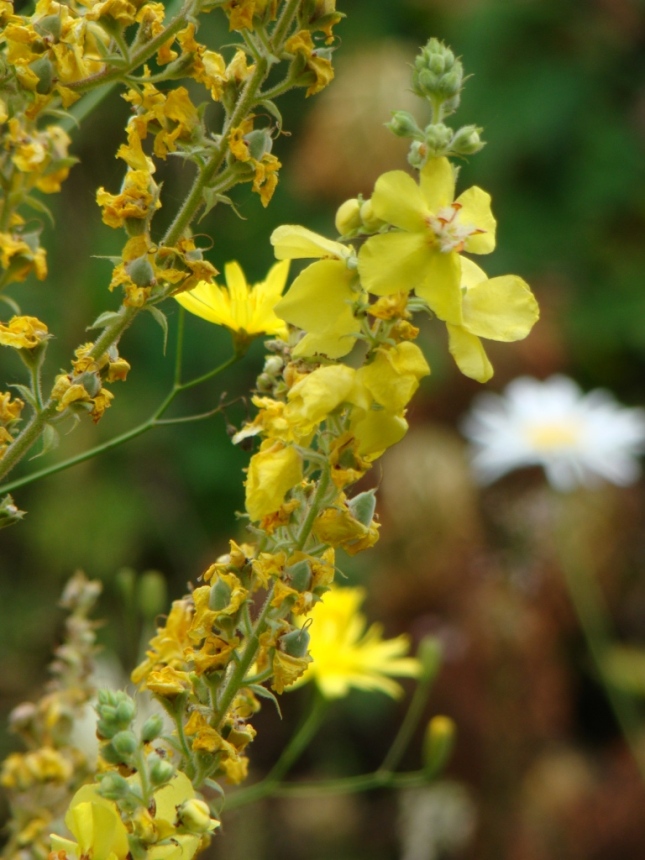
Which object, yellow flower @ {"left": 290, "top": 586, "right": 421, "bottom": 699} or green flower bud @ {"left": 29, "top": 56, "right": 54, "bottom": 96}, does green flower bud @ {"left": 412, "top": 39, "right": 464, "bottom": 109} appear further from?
yellow flower @ {"left": 290, "top": 586, "right": 421, "bottom": 699}

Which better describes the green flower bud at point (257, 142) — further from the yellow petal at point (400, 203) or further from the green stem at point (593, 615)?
the green stem at point (593, 615)

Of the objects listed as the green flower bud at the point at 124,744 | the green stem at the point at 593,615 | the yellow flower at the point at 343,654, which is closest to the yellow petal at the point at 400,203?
the green flower bud at the point at 124,744

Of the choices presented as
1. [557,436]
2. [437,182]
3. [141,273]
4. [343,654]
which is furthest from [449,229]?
[557,436]

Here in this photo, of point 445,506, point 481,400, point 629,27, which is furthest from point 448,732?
point 629,27

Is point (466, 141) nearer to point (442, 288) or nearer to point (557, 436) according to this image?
point (442, 288)

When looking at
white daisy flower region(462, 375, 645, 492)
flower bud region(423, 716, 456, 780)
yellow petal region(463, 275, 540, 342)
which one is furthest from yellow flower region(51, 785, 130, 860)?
white daisy flower region(462, 375, 645, 492)
